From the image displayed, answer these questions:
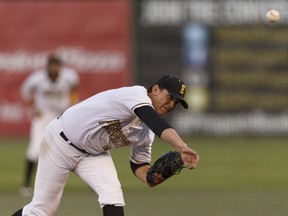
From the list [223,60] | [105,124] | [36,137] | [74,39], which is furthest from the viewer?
[74,39]

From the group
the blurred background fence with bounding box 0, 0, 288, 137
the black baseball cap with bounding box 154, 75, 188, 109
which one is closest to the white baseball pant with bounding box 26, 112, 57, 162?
the black baseball cap with bounding box 154, 75, 188, 109

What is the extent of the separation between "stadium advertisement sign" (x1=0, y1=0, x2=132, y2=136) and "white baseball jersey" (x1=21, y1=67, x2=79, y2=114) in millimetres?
8674

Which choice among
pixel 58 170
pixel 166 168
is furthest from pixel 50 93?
pixel 166 168

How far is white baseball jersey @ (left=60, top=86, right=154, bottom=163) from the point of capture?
28.6 feet

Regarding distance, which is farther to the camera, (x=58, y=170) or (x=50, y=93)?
(x=50, y=93)

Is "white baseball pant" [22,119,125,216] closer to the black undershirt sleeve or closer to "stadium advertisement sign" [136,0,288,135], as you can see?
the black undershirt sleeve

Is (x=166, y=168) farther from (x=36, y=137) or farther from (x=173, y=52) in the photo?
(x=173, y=52)

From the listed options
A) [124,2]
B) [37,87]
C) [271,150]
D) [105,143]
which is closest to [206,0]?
[124,2]

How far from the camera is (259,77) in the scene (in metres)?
24.5

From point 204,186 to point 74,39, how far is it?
10.00m

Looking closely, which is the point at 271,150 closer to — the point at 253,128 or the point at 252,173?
the point at 253,128

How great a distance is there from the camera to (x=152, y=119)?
321 inches

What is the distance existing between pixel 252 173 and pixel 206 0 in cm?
779

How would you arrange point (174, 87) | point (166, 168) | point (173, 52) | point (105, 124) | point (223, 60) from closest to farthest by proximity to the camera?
point (174, 87) < point (166, 168) < point (105, 124) < point (223, 60) < point (173, 52)
